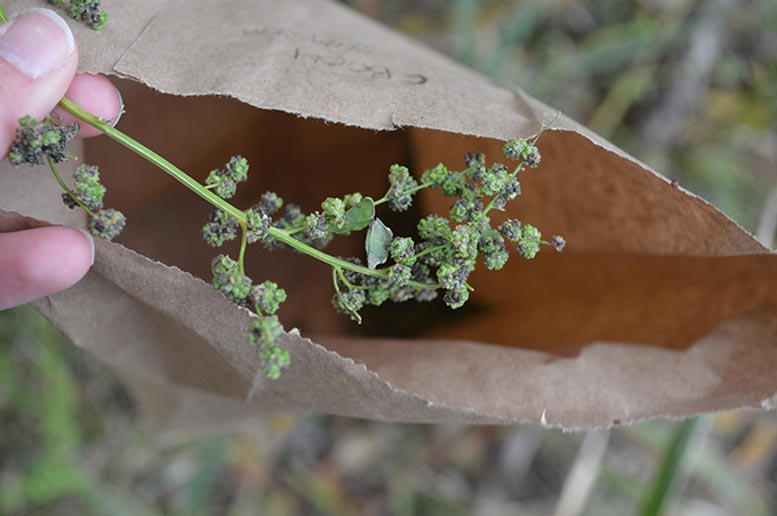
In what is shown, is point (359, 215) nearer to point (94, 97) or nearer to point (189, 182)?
point (189, 182)

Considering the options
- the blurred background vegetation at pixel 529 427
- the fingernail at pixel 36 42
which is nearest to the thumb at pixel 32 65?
the fingernail at pixel 36 42

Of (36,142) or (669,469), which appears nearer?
(36,142)

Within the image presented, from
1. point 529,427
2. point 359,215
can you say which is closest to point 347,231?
point 359,215

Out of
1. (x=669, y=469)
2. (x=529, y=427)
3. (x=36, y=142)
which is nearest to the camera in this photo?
(x=36, y=142)

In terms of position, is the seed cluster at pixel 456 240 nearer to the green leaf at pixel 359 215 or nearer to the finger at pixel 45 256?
the green leaf at pixel 359 215

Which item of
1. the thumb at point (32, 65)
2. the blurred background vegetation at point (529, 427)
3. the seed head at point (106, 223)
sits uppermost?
the thumb at point (32, 65)

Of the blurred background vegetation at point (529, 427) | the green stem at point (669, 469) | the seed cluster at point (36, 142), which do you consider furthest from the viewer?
the blurred background vegetation at point (529, 427)

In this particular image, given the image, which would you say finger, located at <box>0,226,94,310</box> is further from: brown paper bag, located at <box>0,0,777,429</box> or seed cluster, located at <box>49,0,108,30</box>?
seed cluster, located at <box>49,0,108,30</box>

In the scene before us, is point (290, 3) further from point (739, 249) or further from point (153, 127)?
point (739, 249)
